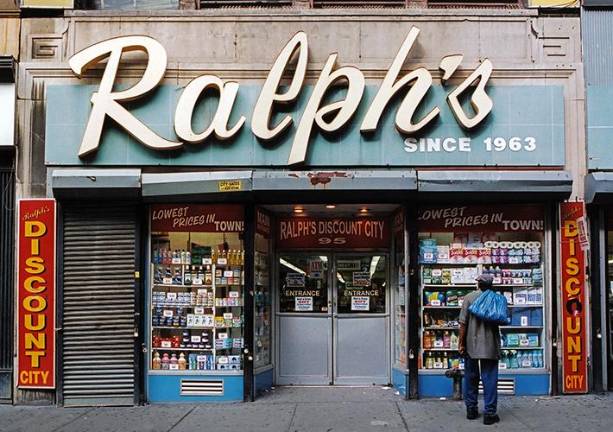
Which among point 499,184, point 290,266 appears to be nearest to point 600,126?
point 499,184

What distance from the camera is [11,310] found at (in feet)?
34.1

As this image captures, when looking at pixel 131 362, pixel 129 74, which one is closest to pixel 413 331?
pixel 131 362

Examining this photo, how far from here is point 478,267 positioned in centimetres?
1052

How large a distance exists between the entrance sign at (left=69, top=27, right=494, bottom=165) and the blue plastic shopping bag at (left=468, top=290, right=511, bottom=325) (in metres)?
2.48

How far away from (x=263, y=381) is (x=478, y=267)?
11.1ft

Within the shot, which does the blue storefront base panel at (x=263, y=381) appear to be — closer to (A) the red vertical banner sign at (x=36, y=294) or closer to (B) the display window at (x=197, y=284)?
(B) the display window at (x=197, y=284)

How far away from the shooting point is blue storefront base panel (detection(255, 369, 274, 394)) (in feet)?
34.3

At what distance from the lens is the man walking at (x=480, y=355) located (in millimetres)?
8664

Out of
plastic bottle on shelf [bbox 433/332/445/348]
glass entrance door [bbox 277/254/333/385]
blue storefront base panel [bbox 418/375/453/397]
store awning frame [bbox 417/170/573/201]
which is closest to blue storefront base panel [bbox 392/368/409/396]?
blue storefront base panel [bbox 418/375/453/397]

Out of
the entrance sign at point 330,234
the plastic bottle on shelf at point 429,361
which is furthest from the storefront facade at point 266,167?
the entrance sign at point 330,234

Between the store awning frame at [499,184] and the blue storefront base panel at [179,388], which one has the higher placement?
the store awning frame at [499,184]

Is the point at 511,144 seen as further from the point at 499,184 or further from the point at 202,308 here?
the point at 202,308

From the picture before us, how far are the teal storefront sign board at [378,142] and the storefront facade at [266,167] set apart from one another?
27mm

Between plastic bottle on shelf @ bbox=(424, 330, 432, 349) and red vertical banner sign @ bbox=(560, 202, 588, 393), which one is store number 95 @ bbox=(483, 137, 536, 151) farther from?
plastic bottle on shelf @ bbox=(424, 330, 432, 349)
